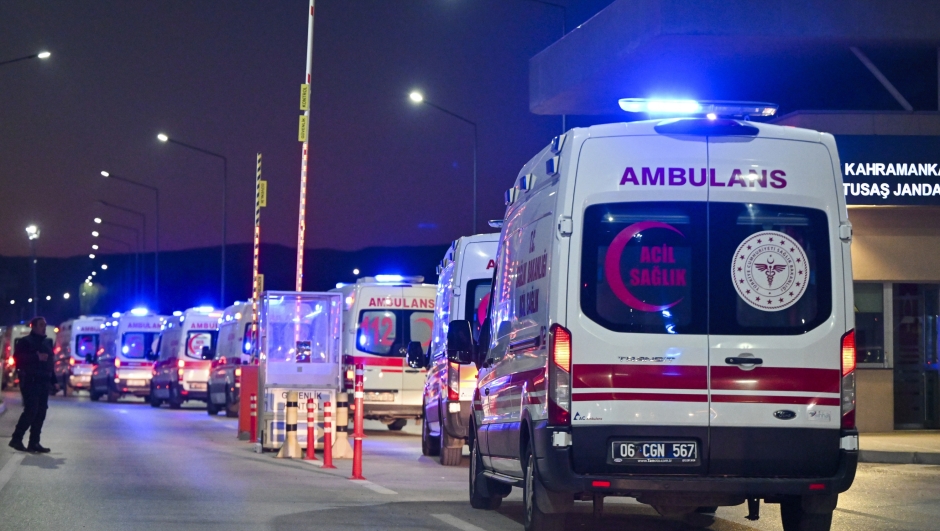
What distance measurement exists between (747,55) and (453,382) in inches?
448

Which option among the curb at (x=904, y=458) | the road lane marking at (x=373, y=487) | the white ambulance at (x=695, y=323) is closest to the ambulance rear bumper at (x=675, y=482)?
the white ambulance at (x=695, y=323)

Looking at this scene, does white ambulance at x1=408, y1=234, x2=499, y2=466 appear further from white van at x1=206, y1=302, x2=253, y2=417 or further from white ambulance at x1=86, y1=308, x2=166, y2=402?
white ambulance at x1=86, y1=308, x2=166, y2=402

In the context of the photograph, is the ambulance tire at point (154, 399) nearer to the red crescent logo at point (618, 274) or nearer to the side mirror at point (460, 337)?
the side mirror at point (460, 337)

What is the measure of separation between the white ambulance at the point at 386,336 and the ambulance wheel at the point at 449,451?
579 centimetres

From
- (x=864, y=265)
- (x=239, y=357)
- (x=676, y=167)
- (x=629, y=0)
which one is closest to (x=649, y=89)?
(x=629, y=0)

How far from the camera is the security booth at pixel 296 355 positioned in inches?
762

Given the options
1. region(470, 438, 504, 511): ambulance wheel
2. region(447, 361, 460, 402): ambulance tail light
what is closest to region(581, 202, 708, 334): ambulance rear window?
region(470, 438, 504, 511): ambulance wheel

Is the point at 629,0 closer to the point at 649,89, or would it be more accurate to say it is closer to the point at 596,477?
the point at 649,89

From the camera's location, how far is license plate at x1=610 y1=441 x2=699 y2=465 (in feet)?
27.1

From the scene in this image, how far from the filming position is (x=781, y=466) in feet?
27.3

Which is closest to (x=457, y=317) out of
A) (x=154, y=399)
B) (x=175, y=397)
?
(x=175, y=397)

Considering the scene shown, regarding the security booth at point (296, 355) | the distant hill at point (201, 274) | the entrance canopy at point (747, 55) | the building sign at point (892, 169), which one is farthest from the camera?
the distant hill at point (201, 274)

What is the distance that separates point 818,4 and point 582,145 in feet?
53.5

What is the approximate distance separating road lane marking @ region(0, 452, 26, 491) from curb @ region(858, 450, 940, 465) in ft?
34.4
